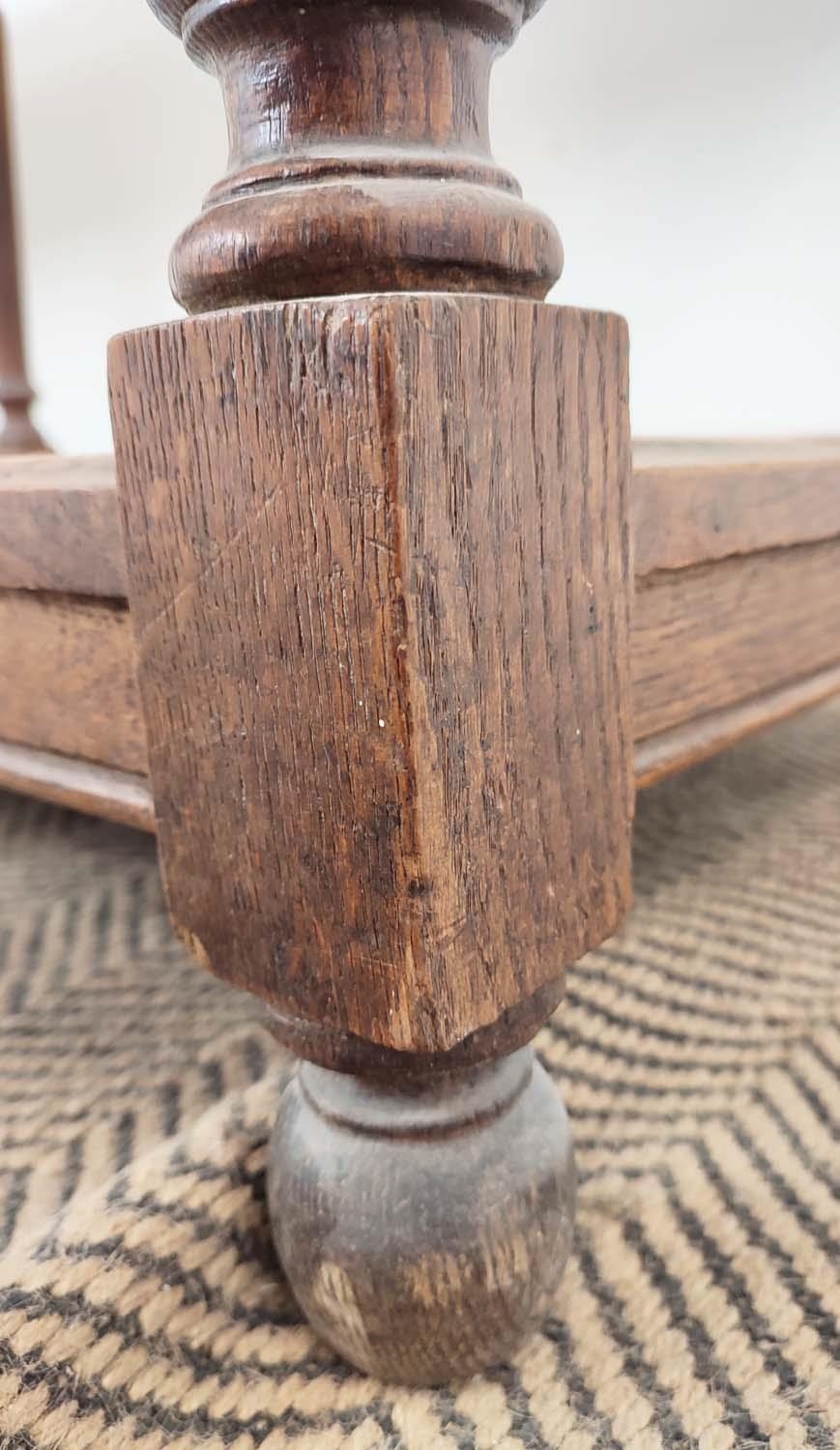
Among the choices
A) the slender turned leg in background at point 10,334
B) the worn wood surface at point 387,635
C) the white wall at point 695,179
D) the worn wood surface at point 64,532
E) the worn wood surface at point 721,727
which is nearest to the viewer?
the worn wood surface at point 387,635

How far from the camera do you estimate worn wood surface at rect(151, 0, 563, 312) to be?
11.6 inches

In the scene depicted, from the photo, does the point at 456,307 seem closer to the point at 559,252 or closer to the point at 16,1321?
the point at 559,252

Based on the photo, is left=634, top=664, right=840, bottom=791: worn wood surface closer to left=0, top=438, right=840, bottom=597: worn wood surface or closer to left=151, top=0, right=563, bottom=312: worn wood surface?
left=0, top=438, right=840, bottom=597: worn wood surface

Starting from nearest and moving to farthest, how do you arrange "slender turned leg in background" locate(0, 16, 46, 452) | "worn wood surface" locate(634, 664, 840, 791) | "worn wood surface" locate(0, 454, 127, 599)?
"worn wood surface" locate(0, 454, 127, 599) < "worn wood surface" locate(634, 664, 840, 791) < "slender turned leg in background" locate(0, 16, 46, 452)

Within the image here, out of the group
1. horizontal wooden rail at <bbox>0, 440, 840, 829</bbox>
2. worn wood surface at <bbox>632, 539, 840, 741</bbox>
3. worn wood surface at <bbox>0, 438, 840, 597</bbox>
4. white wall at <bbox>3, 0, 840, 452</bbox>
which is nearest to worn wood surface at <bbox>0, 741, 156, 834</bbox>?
horizontal wooden rail at <bbox>0, 440, 840, 829</bbox>

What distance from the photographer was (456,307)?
0.27 meters

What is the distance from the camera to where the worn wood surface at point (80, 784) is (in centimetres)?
50

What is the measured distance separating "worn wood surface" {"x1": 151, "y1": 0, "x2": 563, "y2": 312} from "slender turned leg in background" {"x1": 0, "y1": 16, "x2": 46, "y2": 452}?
2.30 feet

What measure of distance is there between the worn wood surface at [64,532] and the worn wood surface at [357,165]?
14 cm

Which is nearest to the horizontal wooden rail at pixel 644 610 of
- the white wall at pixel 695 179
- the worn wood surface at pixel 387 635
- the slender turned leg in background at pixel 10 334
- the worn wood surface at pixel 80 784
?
the worn wood surface at pixel 80 784

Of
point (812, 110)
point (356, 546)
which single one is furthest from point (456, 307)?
point (812, 110)

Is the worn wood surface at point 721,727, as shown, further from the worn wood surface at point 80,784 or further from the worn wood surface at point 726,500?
the worn wood surface at point 80,784

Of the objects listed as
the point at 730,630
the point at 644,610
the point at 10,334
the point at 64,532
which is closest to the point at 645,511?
the point at 644,610

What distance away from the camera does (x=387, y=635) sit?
28cm
